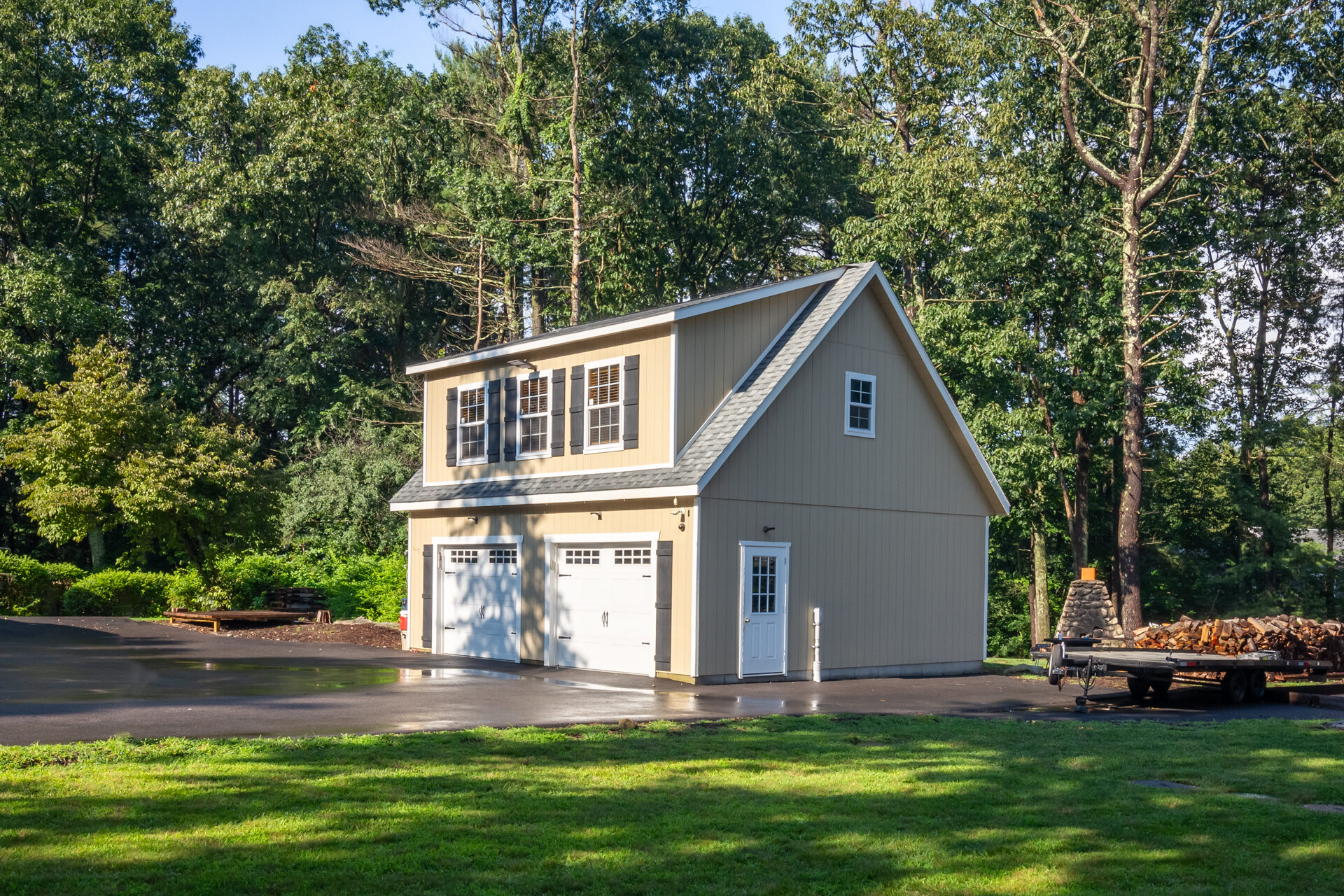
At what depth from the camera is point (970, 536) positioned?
80.5ft

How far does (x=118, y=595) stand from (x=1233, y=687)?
98.3 ft

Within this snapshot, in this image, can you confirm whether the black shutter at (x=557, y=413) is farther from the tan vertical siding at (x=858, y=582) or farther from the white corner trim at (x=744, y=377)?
the tan vertical siding at (x=858, y=582)

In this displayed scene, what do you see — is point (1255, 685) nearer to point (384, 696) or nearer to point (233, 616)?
point (384, 696)

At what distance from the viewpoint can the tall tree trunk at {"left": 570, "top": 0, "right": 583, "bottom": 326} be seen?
120 feet

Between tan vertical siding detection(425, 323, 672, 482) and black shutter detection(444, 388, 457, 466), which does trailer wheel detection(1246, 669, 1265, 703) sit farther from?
black shutter detection(444, 388, 457, 466)

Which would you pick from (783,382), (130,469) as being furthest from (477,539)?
(130,469)

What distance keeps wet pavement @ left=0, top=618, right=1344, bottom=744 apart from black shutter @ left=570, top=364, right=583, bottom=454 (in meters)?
4.07

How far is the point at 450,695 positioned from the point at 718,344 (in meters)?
8.05

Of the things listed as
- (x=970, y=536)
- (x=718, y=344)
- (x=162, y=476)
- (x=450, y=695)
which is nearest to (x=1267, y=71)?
(x=970, y=536)

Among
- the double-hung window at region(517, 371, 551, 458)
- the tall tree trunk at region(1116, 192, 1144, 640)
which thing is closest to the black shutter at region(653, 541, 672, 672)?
the double-hung window at region(517, 371, 551, 458)

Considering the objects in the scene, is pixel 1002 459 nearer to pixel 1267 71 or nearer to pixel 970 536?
pixel 970 536

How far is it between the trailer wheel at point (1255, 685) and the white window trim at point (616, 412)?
10686mm

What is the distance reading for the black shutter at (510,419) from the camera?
24078 mm

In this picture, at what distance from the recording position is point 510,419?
24219 millimetres
